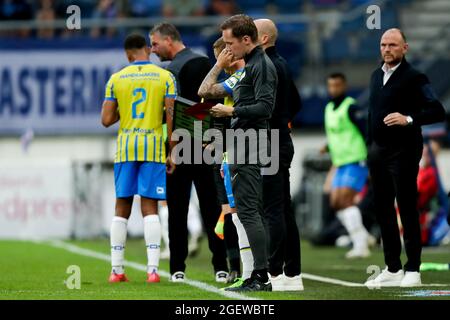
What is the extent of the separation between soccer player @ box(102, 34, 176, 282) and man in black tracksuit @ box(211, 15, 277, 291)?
5.01 ft

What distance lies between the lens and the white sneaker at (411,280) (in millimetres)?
9820

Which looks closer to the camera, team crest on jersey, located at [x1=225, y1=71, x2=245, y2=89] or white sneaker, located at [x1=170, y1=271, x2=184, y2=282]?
team crest on jersey, located at [x1=225, y1=71, x2=245, y2=89]

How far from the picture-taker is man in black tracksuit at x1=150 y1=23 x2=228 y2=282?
10.6 meters

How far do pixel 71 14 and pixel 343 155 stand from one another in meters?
7.02

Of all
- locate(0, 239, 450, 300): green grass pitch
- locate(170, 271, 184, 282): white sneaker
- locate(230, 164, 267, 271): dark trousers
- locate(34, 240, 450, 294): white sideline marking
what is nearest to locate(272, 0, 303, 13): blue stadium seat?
locate(0, 239, 450, 300): green grass pitch

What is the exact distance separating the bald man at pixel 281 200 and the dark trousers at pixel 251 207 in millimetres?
418

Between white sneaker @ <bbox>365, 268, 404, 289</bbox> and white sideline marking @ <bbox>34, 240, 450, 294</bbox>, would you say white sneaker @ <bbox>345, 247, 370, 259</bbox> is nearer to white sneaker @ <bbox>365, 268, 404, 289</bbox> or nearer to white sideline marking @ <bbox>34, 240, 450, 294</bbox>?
white sideline marking @ <bbox>34, 240, 450, 294</bbox>

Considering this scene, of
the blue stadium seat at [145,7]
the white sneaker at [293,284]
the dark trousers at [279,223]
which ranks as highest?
the blue stadium seat at [145,7]

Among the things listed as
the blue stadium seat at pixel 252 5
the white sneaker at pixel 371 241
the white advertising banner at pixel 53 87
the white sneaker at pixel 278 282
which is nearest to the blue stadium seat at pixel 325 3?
the blue stadium seat at pixel 252 5

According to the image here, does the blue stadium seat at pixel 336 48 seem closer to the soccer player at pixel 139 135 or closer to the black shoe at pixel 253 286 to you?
the soccer player at pixel 139 135

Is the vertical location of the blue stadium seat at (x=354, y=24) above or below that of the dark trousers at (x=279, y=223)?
above

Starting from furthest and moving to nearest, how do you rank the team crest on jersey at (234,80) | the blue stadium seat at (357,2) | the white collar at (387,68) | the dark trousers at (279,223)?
the blue stadium seat at (357,2) < the white collar at (387,68) < the dark trousers at (279,223) < the team crest on jersey at (234,80)
